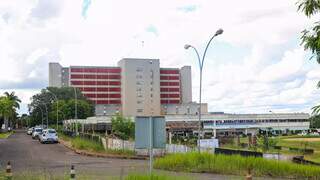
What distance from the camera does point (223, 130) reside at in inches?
6250

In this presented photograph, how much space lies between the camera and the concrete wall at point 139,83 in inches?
6988

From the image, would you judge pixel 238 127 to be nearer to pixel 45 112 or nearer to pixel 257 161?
pixel 45 112

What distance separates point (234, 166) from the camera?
2453 cm

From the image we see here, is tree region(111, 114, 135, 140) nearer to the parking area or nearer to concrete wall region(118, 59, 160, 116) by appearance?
the parking area

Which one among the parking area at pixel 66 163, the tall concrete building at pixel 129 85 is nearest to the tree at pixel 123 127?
the parking area at pixel 66 163

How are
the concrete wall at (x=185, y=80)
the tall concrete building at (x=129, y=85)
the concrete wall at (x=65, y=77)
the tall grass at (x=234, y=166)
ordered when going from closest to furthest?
the tall grass at (x=234, y=166) < the tall concrete building at (x=129, y=85) < the concrete wall at (x=65, y=77) < the concrete wall at (x=185, y=80)

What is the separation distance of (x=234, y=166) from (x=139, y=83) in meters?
154

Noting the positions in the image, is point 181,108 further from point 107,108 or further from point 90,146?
point 90,146

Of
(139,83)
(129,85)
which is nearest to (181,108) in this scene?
(139,83)

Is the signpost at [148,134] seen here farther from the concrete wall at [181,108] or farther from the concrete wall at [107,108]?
the concrete wall at [181,108]

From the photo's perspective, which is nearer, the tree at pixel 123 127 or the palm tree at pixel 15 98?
the tree at pixel 123 127

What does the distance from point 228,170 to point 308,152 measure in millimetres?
31197

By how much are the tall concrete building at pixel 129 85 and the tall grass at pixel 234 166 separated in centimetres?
14794

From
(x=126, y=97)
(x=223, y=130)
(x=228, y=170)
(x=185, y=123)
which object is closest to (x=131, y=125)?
(x=228, y=170)
